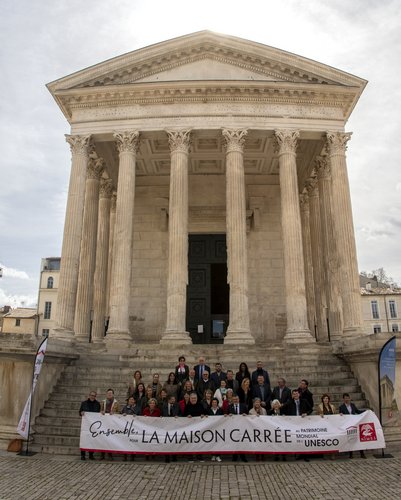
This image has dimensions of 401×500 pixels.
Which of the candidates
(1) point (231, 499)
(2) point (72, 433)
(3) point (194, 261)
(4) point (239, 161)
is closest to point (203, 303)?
(3) point (194, 261)

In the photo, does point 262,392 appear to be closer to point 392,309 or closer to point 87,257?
point 87,257

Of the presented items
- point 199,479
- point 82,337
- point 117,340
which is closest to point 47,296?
point 82,337

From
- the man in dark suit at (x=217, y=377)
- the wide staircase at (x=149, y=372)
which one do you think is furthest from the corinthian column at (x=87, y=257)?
the man in dark suit at (x=217, y=377)

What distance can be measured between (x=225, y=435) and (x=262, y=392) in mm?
1479

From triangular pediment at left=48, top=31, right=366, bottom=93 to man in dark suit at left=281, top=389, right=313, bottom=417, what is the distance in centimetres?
1451

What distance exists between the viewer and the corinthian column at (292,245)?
1672cm

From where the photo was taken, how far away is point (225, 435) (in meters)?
9.12

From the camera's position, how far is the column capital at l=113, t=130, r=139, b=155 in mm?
19031

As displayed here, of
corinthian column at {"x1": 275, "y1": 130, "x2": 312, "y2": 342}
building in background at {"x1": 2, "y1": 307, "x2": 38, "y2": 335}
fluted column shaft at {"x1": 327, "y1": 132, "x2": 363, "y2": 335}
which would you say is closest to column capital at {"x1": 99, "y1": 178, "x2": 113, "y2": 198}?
corinthian column at {"x1": 275, "y1": 130, "x2": 312, "y2": 342}

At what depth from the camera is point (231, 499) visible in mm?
6770

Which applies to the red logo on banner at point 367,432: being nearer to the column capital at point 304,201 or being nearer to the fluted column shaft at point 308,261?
the fluted column shaft at point 308,261

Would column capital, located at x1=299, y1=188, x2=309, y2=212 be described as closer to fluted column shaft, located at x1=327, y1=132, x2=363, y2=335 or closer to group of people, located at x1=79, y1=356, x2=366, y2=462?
fluted column shaft, located at x1=327, y1=132, x2=363, y2=335

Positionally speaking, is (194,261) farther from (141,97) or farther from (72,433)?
(72,433)

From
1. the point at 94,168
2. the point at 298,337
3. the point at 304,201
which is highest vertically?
the point at 94,168
